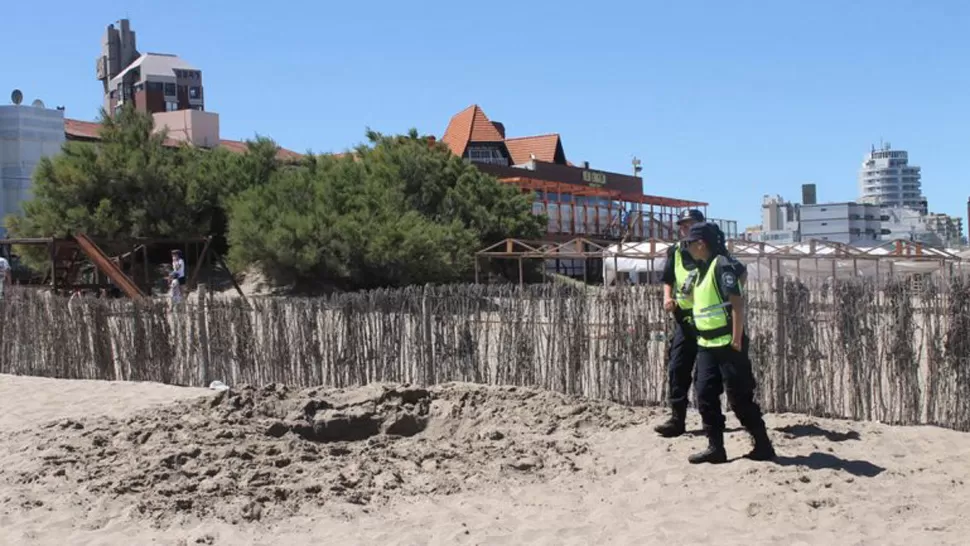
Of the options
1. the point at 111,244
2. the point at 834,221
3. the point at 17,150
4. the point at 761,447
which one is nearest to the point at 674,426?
the point at 761,447

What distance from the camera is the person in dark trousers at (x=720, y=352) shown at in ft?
17.7

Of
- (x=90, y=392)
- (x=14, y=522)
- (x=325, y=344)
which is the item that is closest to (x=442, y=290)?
(x=325, y=344)

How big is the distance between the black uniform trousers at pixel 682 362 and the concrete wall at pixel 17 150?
29605mm

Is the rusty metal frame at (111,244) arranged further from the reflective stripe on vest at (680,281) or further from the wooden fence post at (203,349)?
the reflective stripe on vest at (680,281)

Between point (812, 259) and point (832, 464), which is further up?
point (812, 259)

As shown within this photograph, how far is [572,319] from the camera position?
782 centimetres

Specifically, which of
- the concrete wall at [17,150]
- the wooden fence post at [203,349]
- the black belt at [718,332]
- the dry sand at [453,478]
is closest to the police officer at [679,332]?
the dry sand at [453,478]

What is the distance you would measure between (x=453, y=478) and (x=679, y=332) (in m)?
1.75

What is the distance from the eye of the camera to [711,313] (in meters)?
5.50

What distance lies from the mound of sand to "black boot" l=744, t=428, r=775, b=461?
0.89 m

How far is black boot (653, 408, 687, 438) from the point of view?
6.08 meters

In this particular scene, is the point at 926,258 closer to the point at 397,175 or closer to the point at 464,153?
the point at 397,175

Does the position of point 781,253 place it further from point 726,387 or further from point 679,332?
point 726,387

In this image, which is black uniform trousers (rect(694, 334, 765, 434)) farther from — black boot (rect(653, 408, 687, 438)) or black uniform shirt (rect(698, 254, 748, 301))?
black boot (rect(653, 408, 687, 438))
